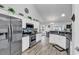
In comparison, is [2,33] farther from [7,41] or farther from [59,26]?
[59,26]

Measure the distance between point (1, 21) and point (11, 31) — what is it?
51 centimetres

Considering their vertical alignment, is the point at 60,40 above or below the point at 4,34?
below

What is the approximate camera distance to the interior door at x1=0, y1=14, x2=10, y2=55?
6.93ft

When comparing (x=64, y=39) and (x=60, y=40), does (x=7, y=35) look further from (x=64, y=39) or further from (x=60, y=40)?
(x=60, y=40)

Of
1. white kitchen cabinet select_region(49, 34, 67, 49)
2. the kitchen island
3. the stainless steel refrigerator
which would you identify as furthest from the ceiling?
the stainless steel refrigerator

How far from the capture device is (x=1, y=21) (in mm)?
2098

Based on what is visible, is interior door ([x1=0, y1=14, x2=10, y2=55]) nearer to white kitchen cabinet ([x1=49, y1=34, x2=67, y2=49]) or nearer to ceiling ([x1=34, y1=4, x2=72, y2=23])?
white kitchen cabinet ([x1=49, y1=34, x2=67, y2=49])

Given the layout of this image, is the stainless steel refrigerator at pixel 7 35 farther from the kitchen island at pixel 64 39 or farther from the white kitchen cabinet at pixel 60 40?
the white kitchen cabinet at pixel 60 40

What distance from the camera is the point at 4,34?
2240 millimetres

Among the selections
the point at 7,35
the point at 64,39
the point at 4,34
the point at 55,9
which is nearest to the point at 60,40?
the point at 64,39

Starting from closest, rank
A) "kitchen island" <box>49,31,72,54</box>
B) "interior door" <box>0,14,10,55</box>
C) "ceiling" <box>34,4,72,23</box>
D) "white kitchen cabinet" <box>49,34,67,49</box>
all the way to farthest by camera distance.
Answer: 1. "interior door" <box>0,14,10,55</box>
2. "kitchen island" <box>49,31,72,54</box>
3. "white kitchen cabinet" <box>49,34,67,49</box>
4. "ceiling" <box>34,4,72,23</box>
